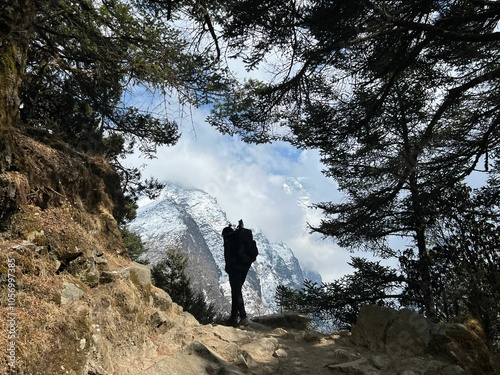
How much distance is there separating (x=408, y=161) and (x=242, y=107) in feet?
12.3

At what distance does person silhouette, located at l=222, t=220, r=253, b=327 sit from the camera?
8.46 m

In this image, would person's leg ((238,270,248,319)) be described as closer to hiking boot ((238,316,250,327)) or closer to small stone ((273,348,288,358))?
hiking boot ((238,316,250,327))

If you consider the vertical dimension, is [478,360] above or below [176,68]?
below

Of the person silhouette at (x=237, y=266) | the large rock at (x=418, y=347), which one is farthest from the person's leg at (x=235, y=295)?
the large rock at (x=418, y=347)

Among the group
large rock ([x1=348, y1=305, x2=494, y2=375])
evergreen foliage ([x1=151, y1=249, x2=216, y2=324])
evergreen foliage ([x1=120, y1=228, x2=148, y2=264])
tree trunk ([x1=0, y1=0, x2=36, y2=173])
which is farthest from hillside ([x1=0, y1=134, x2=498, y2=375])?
evergreen foliage ([x1=120, y1=228, x2=148, y2=264])

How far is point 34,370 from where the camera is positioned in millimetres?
2418

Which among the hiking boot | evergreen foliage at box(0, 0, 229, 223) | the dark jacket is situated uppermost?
evergreen foliage at box(0, 0, 229, 223)

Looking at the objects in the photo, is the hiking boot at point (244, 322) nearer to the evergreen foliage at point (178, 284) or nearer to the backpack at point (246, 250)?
the backpack at point (246, 250)

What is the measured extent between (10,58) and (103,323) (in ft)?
11.0

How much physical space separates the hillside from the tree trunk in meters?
0.25

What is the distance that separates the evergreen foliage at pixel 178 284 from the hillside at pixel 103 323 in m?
10.0

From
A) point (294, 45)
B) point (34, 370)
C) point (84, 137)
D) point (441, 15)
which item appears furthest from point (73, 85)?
point (441, 15)

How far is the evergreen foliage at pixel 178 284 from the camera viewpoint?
15781 mm

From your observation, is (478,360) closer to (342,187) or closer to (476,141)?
(476,141)
